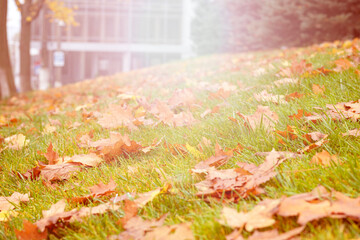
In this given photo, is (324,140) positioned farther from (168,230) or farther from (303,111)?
(168,230)

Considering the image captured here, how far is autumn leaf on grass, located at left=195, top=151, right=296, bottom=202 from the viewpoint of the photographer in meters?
1.30

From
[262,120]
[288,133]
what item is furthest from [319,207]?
[262,120]

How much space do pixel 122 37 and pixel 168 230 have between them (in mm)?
33304

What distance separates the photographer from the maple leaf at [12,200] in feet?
5.50

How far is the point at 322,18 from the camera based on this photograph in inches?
389

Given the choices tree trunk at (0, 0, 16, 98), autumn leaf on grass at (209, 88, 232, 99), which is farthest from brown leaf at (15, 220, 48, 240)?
tree trunk at (0, 0, 16, 98)

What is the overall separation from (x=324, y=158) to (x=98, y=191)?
1030 millimetres

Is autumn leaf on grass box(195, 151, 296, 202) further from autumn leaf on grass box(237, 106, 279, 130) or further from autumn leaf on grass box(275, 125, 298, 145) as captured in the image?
autumn leaf on grass box(237, 106, 279, 130)

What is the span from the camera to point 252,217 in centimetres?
108

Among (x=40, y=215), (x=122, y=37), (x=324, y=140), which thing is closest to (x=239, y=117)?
(x=324, y=140)

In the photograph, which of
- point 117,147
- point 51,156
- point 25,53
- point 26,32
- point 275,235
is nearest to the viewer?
point 275,235

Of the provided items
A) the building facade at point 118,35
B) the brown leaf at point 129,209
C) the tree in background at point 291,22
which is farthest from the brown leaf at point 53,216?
the building facade at point 118,35

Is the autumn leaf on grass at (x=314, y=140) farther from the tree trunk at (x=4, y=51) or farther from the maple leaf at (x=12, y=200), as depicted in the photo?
the tree trunk at (x=4, y=51)

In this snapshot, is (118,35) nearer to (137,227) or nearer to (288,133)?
(288,133)
